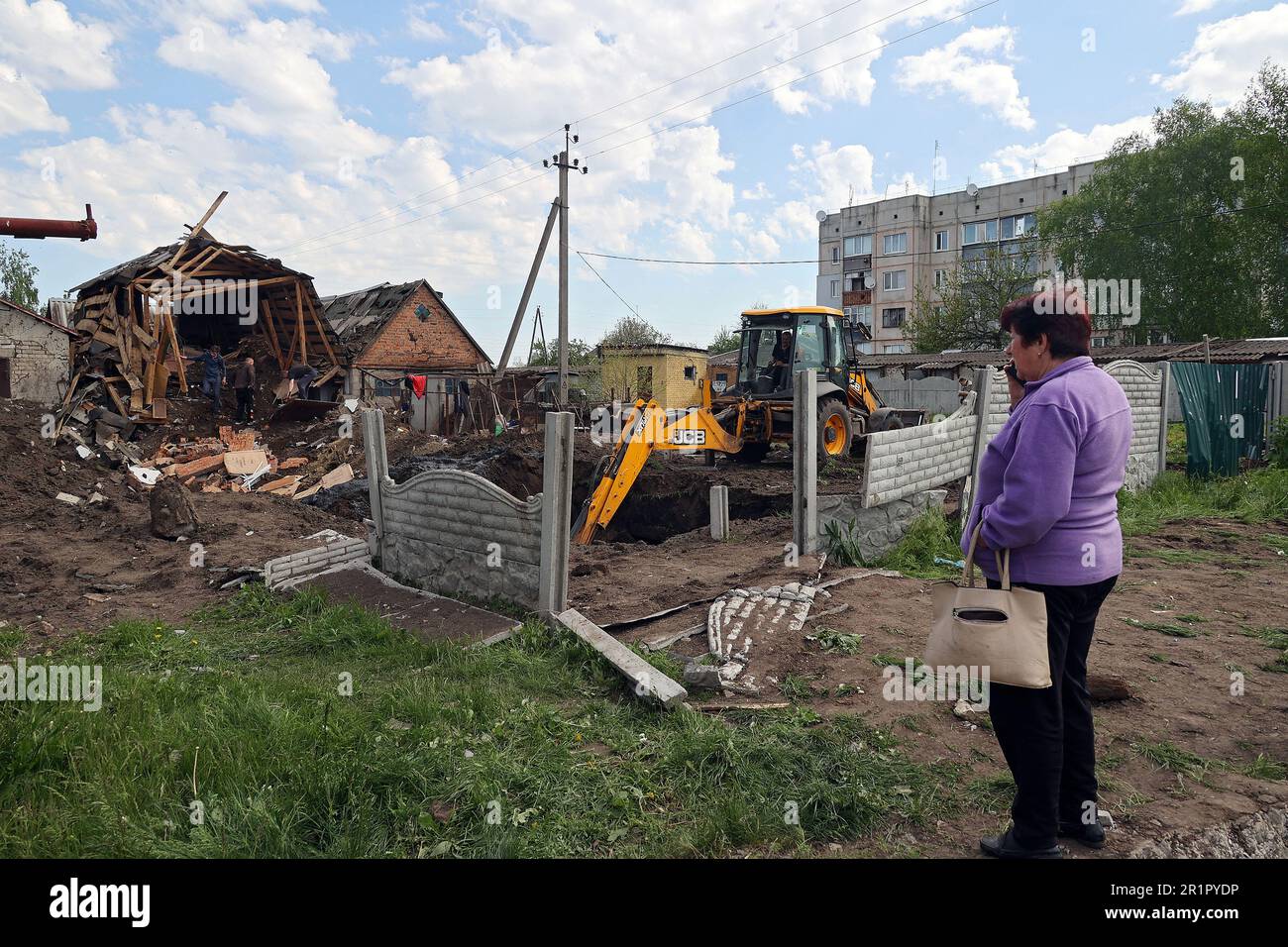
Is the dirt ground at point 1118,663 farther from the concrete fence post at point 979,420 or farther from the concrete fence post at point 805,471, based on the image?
the concrete fence post at point 979,420

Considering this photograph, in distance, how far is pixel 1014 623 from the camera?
252 centimetres

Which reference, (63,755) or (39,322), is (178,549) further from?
(39,322)

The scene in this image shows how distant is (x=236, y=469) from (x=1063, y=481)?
1697 cm

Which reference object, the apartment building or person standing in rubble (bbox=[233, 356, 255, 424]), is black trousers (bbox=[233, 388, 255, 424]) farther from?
the apartment building

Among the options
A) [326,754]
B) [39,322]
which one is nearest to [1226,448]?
[326,754]

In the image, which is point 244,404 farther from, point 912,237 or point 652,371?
point 912,237

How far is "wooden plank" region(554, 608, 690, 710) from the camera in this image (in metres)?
4.29

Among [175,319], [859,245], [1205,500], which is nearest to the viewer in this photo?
[1205,500]

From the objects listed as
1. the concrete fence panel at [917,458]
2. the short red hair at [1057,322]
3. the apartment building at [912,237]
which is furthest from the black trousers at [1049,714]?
the apartment building at [912,237]

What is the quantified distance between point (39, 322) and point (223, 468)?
17.9ft

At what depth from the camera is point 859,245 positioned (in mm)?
58219

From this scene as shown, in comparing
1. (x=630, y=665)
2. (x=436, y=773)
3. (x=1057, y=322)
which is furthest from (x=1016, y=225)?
(x=436, y=773)

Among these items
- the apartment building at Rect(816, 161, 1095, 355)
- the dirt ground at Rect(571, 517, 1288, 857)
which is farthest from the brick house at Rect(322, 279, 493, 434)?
the apartment building at Rect(816, 161, 1095, 355)

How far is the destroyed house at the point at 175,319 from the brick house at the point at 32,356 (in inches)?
15.1
